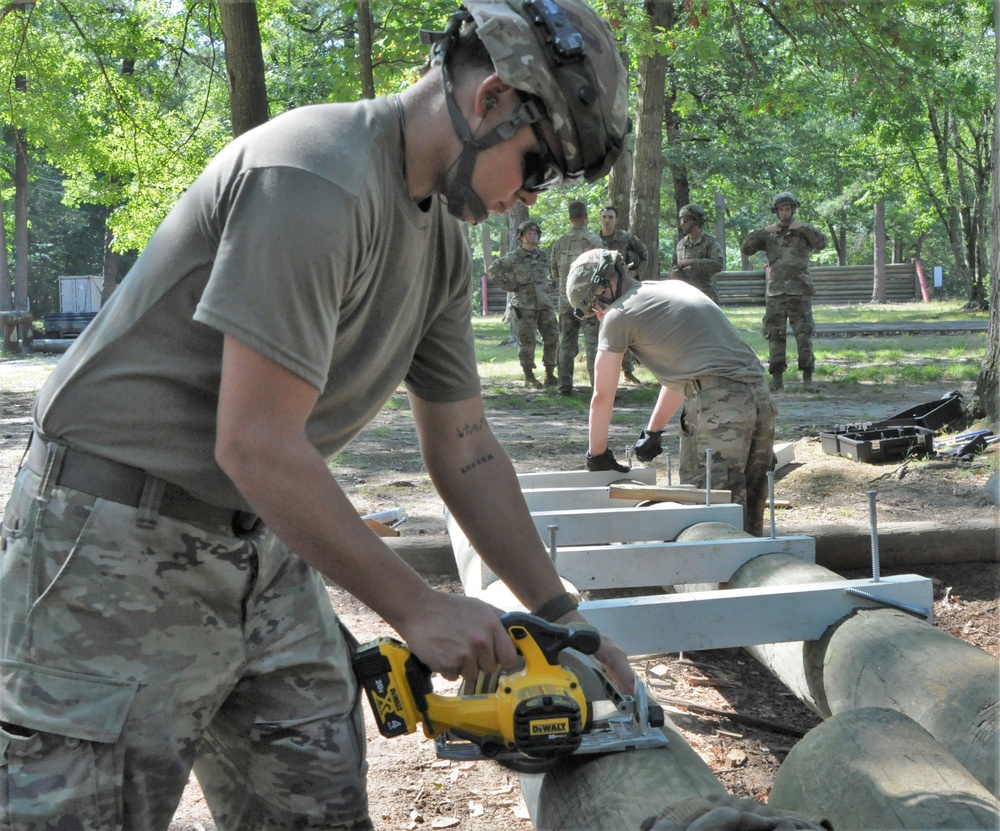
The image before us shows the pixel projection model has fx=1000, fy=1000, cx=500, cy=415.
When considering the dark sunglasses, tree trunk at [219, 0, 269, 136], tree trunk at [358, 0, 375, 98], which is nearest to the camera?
the dark sunglasses

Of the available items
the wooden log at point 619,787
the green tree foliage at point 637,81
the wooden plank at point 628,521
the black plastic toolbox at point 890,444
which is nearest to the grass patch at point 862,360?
the green tree foliage at point 637,81

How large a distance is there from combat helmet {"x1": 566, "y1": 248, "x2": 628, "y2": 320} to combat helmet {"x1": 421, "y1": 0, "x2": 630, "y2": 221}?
382 cm

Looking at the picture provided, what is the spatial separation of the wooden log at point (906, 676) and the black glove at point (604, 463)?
7.38ft

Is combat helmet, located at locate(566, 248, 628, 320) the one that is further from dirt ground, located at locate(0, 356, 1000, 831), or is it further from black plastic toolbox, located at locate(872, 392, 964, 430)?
black plastic toolbox, located at locate(872, 392, 964, 430)

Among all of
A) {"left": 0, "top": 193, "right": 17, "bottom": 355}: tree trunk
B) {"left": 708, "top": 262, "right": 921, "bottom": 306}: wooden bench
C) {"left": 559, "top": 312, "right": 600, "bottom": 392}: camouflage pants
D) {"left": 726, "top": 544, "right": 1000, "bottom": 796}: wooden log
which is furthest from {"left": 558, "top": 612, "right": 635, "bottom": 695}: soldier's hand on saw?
{"left": 708, "top": 262, "right": 921, "bottom": 306}: wooden bench

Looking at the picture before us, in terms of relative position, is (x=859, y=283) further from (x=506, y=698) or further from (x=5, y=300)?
(x=506, y=698)

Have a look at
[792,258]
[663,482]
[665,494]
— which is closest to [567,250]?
[792,258]

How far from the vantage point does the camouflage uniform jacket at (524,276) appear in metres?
14.0

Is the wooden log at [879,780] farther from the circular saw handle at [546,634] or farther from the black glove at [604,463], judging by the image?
the black glove at [604,463]

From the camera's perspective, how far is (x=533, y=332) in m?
13.9

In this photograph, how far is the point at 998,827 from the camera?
187cm

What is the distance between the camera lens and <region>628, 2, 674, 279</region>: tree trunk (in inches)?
520

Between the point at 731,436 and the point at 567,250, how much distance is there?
813cm

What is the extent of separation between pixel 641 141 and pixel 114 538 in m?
12.4
